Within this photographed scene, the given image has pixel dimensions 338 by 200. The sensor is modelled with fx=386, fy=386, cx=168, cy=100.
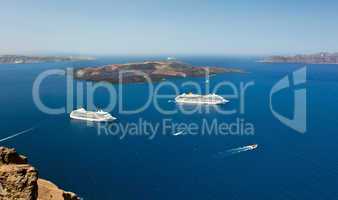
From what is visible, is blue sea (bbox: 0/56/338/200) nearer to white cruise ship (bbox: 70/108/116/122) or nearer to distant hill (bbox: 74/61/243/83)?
white cruise ship (bbox: 70/108/116/122)

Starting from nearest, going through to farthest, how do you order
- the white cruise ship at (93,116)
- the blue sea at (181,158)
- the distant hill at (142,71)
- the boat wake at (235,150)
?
the blue sea at (181,158) → the boat wake at (235,150) → the white cruise ship at (93,116) → the distant hill at (142,71)

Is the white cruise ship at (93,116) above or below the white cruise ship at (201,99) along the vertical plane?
below

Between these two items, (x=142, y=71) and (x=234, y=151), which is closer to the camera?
(x=234, y=151)

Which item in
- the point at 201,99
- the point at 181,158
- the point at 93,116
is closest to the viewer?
the point at 181,158

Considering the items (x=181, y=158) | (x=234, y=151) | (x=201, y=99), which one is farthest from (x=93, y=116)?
(x=201, y=99)

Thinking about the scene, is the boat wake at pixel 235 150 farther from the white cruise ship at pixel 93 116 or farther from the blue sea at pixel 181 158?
the white cruise ship at pixel 93 116

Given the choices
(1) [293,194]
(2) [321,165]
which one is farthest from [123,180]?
(2) [321,165]

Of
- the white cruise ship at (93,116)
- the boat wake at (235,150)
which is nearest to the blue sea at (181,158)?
the boat wake at (235,150)

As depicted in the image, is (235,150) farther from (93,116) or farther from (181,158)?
(93,116)
